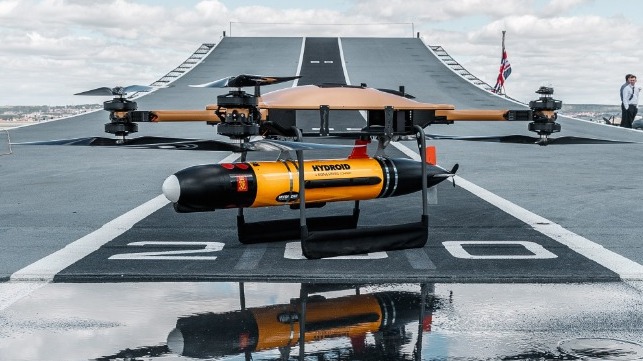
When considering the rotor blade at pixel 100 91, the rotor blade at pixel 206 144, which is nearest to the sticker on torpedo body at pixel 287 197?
the rotor blade at pixel 206 144

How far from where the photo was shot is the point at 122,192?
19422 millimetres

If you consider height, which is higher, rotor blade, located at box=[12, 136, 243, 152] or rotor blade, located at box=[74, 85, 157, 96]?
rotor blade, located at box=[74, 85, 157, 96]

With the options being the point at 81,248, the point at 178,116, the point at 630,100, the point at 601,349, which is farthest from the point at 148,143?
the point at 630,100

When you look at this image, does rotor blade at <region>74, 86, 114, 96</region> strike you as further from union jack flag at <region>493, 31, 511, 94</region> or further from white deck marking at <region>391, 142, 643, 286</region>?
union jack flag at <region>493, 31, 511, 94</region>

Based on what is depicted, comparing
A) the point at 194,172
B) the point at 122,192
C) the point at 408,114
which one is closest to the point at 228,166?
the point at 194,172

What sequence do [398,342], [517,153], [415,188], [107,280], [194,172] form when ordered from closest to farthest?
1. [398,342]
2. [107,280]
3. [194,172]
4. [415,188]
5. [517,153]

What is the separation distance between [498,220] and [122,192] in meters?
8.91

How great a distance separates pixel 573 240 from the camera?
13.4 meters

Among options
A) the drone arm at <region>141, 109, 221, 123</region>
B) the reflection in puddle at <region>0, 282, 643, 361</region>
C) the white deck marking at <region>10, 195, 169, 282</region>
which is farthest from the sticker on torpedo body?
the white deck marking at <region>10, 195, 169, 282</region>

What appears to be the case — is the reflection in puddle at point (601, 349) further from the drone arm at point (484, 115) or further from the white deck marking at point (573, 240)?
the drone arm at point (484, 115)

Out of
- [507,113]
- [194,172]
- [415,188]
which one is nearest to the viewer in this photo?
[194,172]

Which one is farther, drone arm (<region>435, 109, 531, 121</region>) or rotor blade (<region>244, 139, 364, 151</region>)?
drone arm (<region>435, 109, 531, 121</region>)

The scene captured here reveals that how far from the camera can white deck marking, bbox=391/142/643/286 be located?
1120cm

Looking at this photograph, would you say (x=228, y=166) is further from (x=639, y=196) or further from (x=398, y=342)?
(x=639, y=196)
